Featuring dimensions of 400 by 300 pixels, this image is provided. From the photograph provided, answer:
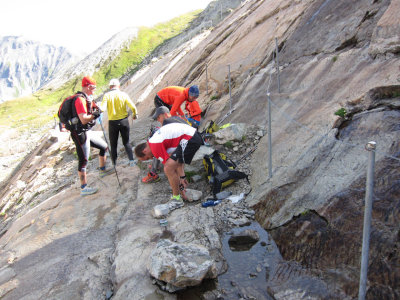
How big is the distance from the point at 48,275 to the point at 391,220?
5.10 m

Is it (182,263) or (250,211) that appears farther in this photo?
(250,211)

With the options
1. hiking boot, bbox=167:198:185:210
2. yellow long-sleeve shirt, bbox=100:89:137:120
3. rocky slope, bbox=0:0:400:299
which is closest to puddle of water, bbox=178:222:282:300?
rocky slope, bbox=0:0:400:299

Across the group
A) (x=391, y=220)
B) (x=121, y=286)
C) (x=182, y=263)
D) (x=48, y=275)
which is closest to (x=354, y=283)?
(x=391, y=220)

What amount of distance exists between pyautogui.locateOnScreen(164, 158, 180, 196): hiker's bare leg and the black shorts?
0.36 ft

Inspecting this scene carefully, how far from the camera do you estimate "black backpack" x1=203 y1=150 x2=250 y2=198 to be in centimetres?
620

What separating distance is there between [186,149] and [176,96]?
3.43 metres

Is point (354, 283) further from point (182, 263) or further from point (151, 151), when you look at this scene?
point (151, 151)

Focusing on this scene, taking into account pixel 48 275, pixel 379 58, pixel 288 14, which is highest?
pixel 288 14

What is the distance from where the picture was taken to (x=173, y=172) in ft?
19.2

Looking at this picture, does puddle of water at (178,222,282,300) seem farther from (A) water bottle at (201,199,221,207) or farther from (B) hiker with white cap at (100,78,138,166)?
(B) hiker with white cap at (100,78,138,166)

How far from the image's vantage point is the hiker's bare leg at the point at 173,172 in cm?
576

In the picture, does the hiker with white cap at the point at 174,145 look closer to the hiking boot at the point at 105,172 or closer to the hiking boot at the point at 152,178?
the hiking boot at the point at 152,178

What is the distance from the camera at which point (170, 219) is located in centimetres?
550

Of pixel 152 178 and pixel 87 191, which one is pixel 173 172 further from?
pixel 87 191
